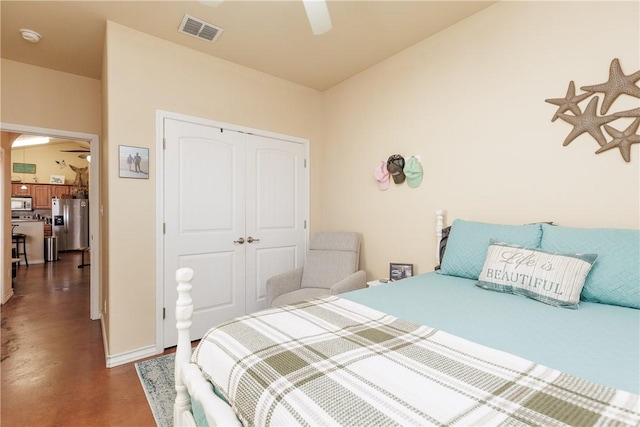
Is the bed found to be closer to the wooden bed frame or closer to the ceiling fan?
the wooden bed frame

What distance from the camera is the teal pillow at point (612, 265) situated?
1.39 meters

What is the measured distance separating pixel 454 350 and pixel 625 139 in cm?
166

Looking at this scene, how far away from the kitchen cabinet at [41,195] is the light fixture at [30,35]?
7.41 meters

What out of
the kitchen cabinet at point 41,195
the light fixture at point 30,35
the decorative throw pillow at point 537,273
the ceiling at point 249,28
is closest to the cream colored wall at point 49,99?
the ceiling at point 249,28

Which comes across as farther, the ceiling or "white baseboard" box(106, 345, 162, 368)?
"white baseboard" box(106, 345, 162, 368)

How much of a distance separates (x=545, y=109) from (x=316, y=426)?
227cm

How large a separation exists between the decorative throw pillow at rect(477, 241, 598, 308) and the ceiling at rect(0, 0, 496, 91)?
72.4 inches

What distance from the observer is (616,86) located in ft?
5.60

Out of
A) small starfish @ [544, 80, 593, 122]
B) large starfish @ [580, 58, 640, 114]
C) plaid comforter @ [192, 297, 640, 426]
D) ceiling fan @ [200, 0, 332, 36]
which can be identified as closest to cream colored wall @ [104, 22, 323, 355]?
ceiling fan @ [200, 0, 332, 36]

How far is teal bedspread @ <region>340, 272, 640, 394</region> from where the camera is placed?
89cm

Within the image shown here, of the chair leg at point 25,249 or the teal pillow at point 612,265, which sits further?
the chair leg at point 25,249

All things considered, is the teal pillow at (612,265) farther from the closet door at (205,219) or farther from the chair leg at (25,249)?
the chair leg at (25,249)

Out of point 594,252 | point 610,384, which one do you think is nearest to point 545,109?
point 594,252

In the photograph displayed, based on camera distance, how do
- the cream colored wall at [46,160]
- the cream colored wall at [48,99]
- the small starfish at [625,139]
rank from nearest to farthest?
the small starfish at [625,139], the cream colored wall at [48,99], the cream colored wall at [46,160]
